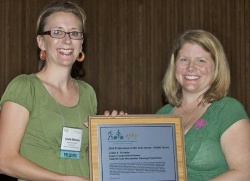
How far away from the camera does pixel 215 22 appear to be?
18.3ft

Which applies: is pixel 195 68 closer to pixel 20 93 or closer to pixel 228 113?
pixel 228 113

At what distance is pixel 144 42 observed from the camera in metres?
5.57

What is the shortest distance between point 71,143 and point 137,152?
300mm

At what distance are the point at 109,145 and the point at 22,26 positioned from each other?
321 centimetres

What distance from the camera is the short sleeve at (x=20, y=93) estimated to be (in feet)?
6.90

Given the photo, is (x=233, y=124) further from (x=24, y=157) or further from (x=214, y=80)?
(x=24, y=157)

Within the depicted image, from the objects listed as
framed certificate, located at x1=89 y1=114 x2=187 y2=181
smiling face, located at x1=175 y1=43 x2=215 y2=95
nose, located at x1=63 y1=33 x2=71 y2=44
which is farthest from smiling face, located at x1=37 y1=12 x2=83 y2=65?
smiling face, located at x1=175 y1=43 x2=215 y2=95

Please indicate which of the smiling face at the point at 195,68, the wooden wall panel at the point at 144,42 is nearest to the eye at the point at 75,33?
the smiling face at the point at 195,68

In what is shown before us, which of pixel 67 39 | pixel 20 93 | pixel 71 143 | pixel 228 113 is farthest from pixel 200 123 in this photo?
pixel 20 93

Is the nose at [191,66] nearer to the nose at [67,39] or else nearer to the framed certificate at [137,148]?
the framed certificate at [137,148]

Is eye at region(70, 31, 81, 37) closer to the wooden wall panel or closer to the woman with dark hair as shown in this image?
the woman with dark hair

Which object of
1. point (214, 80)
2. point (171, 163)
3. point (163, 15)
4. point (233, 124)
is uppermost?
point (163, 15)

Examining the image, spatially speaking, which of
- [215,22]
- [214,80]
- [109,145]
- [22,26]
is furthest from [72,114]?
[215,22]

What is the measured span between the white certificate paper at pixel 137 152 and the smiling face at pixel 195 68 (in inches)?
10.3
